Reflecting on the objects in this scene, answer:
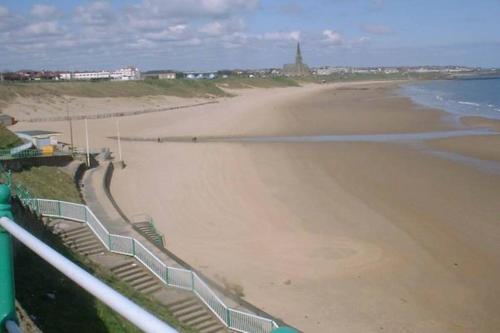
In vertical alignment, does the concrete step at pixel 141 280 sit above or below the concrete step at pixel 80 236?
below

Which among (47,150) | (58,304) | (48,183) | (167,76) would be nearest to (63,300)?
(58,304)

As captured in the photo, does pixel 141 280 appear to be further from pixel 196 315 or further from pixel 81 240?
pixel 81 240

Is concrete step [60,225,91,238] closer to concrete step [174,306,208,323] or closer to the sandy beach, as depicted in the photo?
the sandy beach

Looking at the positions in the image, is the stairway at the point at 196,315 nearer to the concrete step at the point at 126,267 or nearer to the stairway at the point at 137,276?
the stairway at the point at 137,276

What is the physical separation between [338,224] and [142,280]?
7378mm

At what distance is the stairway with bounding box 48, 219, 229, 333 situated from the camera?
10070 mm

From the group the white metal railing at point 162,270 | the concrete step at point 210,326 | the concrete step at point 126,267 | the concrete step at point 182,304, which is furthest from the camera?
the concrete step at point 126,267

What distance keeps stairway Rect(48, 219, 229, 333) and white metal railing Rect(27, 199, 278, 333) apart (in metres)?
0.11

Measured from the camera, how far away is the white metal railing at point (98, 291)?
1546 mm

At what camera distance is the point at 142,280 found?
451 inches

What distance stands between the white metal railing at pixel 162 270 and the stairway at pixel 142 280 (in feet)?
0.36

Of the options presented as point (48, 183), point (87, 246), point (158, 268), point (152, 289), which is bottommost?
point (152, 289)

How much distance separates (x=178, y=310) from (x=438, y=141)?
27.8 metres

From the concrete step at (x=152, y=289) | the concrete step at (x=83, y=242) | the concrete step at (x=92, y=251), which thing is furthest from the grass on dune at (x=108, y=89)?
the concrete step at (x=152, y=289)
